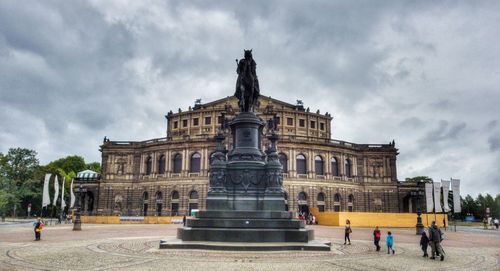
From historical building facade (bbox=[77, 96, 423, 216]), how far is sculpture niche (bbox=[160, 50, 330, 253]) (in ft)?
119

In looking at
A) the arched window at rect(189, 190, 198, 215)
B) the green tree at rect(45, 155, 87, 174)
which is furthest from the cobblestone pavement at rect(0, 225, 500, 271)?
the green tree at rect(45, 155, 87, 174)

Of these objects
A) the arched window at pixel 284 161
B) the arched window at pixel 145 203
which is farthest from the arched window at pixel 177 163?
the arched window at pixel 284 161

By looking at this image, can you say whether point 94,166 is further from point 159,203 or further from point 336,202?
point 336,202

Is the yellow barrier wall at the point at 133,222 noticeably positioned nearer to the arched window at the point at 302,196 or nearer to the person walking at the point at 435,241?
the arched window at the point at 302,196

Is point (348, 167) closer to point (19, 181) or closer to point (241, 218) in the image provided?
point (241, 218)

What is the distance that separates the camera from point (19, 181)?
8356 cm

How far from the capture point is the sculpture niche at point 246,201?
1612cm

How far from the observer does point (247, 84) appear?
2064 centimetres

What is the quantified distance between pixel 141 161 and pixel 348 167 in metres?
33.8

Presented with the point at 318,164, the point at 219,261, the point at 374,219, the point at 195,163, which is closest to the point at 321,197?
the point at 318,164

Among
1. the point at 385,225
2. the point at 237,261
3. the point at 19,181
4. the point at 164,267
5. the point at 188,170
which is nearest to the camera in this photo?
the point at 164,267

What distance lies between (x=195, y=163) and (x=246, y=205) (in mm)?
43390

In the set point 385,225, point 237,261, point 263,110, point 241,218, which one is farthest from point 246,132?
point 263,110

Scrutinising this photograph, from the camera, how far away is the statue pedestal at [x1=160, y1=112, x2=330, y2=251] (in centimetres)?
1617
